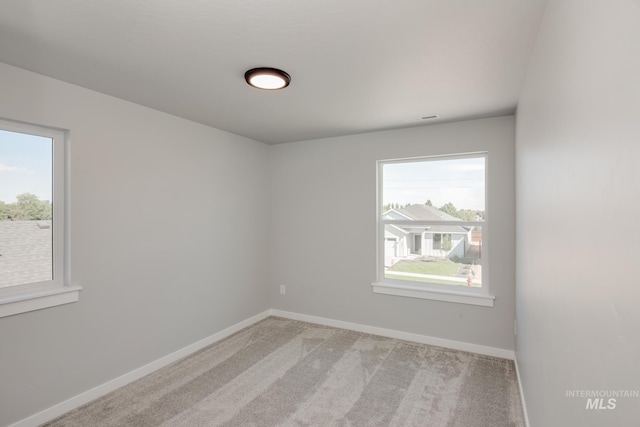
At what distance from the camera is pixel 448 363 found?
3064mm

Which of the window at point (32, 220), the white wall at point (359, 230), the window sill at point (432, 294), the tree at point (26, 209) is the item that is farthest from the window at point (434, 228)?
the tree at point (26, 209)

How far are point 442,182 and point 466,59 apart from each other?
69.3 inches

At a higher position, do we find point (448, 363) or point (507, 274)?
point (507, 274)

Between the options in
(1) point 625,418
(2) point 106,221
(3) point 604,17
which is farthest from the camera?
(2) point 106,221

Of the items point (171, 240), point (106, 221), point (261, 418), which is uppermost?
point (106, 221)

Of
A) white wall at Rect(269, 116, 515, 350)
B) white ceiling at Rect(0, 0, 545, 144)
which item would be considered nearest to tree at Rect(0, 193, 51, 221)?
white ceiling at Rect(0, 0, 545, 144)

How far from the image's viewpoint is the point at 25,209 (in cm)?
226

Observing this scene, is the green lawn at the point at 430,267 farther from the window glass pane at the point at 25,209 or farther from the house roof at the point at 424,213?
the window glass pane at the point at 25,209

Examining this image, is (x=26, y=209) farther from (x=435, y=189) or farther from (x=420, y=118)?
(x=435, y=189)

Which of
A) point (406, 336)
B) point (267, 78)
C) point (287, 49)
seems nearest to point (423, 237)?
point (406, 336)

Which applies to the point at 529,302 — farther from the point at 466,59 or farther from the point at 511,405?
the point at 466,59

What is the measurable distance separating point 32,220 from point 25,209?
0.29ft

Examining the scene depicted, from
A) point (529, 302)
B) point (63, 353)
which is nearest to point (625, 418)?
point (529, 302)

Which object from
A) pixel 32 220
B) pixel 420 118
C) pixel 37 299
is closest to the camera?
pixel 37 299
